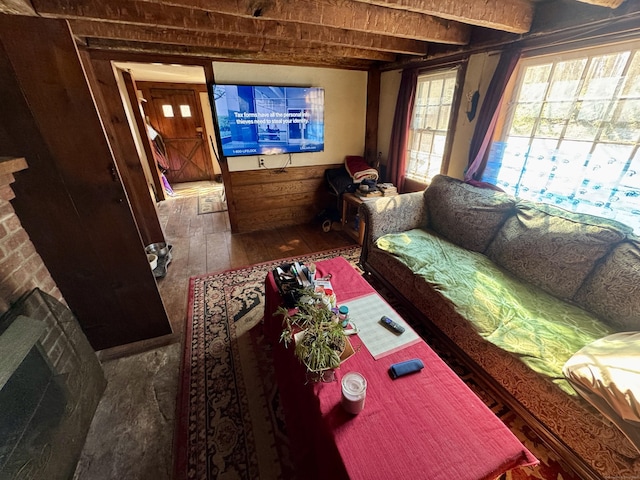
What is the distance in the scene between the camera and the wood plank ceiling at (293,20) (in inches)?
57.2

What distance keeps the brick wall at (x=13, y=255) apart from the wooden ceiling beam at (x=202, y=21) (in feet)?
3.36

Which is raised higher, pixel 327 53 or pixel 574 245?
pixel 327 53

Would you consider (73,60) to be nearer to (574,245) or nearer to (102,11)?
(102,11)

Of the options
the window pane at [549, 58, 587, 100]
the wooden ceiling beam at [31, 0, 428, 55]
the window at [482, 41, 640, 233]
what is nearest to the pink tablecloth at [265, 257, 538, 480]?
the window at [482, 41, 640, 233]

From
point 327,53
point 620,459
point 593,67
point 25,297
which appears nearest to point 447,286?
point 620,459

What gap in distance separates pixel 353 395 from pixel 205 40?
2.79m

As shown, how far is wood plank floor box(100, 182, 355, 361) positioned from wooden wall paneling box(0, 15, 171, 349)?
0.31 meters

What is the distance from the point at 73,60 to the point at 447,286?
2192 mm

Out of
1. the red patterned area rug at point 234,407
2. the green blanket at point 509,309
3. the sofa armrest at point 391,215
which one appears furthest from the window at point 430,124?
the red patterned area rug at point 234,407

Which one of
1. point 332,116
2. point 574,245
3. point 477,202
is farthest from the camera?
point 332,116

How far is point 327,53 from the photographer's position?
2568 millimetres

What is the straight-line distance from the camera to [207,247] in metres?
3.00

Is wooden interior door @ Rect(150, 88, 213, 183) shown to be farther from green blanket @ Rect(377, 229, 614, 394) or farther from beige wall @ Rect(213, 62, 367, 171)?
green blanket @ Rect(377, 229, 614, 394)

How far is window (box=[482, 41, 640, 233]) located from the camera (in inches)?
57.5
